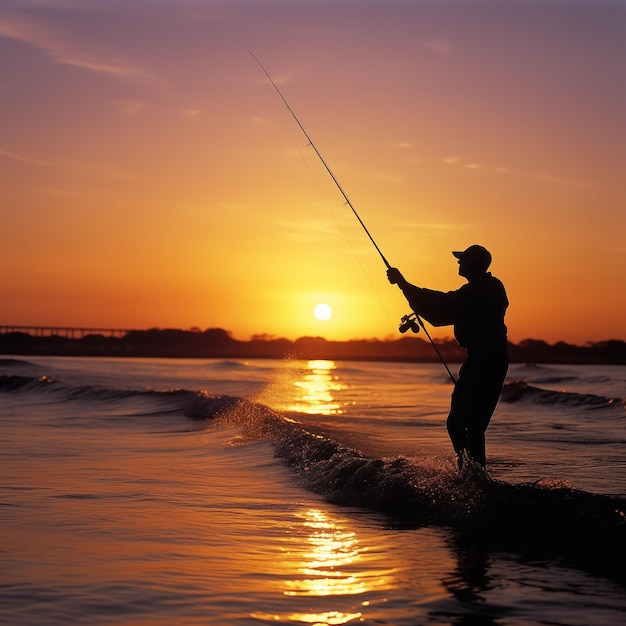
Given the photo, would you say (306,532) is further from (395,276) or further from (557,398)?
(557,398)

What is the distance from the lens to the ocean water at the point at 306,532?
461 cm

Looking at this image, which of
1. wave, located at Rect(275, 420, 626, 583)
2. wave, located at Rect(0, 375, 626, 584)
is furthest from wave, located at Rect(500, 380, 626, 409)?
wave, located at Rect(275, 420, 626, 583)

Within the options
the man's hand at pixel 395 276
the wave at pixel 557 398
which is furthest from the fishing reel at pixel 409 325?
the wave at pixel 557 398

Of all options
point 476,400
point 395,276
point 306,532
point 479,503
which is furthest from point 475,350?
point 306,532

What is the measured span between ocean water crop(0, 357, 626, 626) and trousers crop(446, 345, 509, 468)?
0.69ft

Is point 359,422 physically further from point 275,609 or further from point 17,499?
point 275,609

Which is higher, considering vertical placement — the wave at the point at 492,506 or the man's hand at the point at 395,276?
the man's hand at the point at 395,276

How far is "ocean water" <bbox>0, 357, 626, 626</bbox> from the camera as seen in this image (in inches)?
181

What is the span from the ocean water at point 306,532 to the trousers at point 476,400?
21cm

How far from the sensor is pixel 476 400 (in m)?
7.32

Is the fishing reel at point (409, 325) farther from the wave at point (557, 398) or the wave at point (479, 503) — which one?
the wave at point (557, 398)

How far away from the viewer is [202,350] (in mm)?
108812

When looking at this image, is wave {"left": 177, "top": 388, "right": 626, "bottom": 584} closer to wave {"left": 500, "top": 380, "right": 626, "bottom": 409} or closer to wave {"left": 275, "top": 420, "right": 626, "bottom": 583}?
wave {"left": 275, "top": 420, "right": 626, "bottom": 583}

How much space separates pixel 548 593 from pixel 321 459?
5518mm
